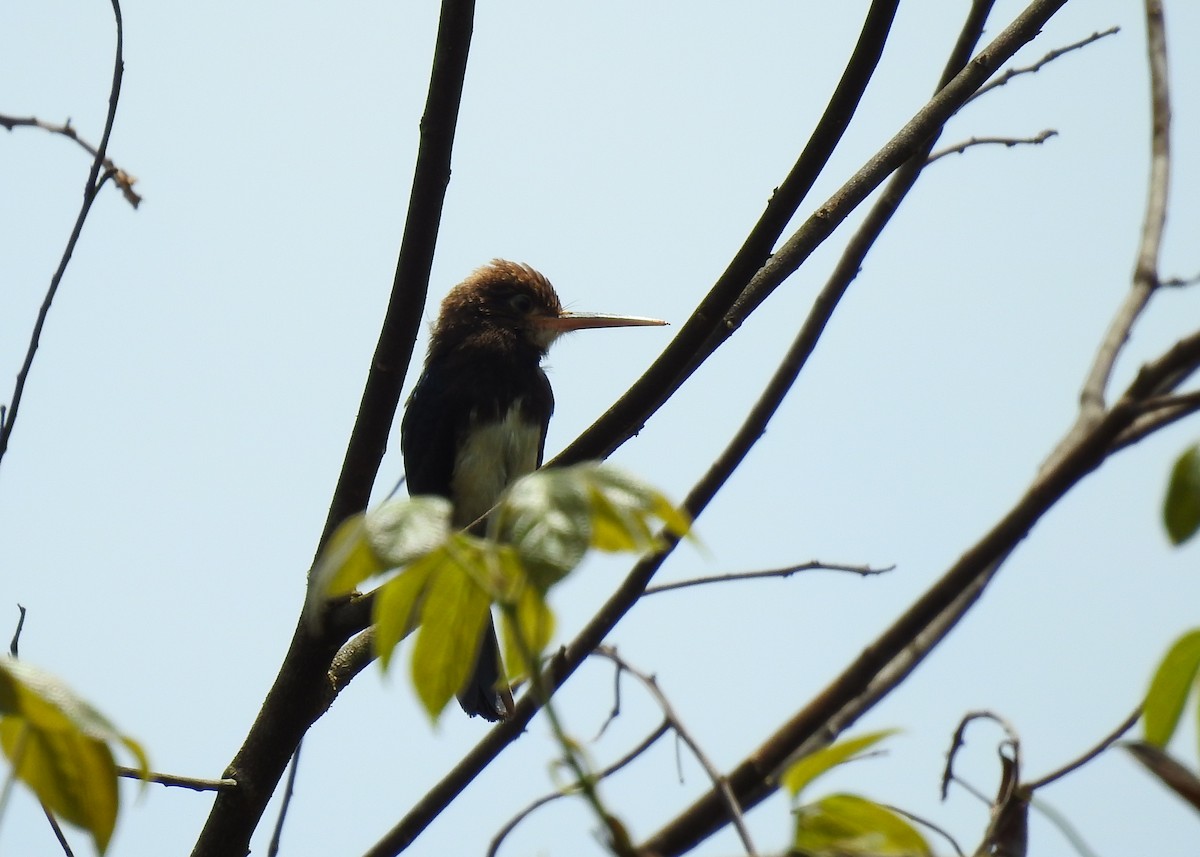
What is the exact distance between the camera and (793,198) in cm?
229

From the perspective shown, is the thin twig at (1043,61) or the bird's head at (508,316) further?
the bird's head at (508,316)

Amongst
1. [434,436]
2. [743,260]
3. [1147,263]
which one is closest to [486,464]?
[434,436]

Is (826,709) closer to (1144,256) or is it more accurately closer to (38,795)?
(38,795)

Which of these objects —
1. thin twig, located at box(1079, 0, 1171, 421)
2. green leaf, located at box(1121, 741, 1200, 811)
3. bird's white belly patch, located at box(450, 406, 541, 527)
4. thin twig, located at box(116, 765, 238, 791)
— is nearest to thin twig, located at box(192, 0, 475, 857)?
thin twig, located at box(116, 765, 238, 791)

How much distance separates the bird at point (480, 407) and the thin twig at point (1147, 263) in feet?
8.92

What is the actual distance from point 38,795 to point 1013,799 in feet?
2.40

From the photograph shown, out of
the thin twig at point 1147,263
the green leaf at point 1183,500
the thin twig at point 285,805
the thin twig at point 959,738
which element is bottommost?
the thin twig at point 285,805

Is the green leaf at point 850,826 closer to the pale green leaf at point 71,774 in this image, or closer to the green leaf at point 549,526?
the green leaf at point 549,526

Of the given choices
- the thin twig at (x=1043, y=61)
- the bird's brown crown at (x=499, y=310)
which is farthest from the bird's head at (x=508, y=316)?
the thin twig at (x=1043, y=61)

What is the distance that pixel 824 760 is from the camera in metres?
1.02

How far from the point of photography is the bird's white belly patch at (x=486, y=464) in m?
4.70

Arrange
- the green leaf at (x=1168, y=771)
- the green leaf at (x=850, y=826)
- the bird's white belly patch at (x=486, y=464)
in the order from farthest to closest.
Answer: the bird's white belly patch at (x=486, y=464)
the green leaf at (x=850, y=826)
the green leaf at (x=1168, y=771)

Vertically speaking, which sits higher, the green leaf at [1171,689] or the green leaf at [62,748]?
the green leaf at [1171,689]

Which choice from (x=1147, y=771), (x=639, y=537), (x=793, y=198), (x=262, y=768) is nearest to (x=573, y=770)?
(x=639, y=537)
